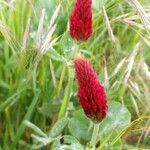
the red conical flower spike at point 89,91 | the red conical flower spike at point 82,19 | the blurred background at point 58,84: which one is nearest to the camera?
the red conical flower spike at point 89,91

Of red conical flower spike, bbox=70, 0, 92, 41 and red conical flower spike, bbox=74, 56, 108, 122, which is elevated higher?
red conical flower spike, bbox=70, 0, 92, 41

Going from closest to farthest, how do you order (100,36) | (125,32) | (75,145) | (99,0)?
(75,145)
(99,0)
(100,36)
(125,32)

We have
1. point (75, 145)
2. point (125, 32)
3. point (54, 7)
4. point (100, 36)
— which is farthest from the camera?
point (125, 32)

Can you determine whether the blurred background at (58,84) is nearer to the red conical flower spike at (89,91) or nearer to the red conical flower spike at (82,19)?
the red conical flower spike at (82,19)

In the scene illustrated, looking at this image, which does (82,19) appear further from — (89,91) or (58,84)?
(58,84)

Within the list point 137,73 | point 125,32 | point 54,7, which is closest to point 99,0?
point 54,7

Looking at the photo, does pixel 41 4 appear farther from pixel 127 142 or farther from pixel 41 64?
pixel 127 142

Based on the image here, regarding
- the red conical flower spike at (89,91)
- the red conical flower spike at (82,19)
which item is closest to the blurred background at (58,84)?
the red conical flower spike at (82,19)

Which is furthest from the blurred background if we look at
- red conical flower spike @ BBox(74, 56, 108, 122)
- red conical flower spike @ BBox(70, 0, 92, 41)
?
red conical flower spike @ BBox(74, 56, 108, 122)

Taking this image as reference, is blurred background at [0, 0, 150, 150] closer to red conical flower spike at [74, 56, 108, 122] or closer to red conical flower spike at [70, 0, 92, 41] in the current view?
red conical flower spike at [70, 0, 92, 41]
